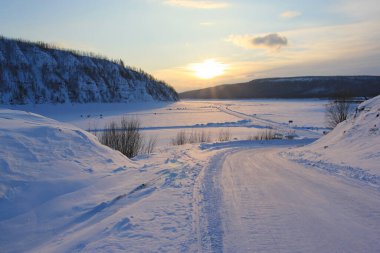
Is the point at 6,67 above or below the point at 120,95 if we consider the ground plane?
above

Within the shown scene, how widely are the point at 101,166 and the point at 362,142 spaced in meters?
9.99

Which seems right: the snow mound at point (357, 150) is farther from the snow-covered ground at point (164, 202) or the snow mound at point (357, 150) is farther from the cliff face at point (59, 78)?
the cliff face at point (59, 78)

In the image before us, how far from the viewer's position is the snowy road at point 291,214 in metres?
4.89

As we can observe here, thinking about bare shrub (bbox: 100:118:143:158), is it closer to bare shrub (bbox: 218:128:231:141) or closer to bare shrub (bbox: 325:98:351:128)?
bare shrub (bbox: 218:128:231:141)

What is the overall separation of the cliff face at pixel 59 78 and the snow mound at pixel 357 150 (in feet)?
240

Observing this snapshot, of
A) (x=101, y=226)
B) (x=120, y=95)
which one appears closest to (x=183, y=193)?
(x=101, y=226)

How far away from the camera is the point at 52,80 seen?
3393 inches

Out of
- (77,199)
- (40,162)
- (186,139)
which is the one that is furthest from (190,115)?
(77,199)

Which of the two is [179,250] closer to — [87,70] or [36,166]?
[36,166]

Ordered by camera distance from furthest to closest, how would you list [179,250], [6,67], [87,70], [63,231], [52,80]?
[87,70]
[52,80]
[6,67]
[63,231]
[179,250]

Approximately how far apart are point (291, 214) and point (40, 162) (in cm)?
562

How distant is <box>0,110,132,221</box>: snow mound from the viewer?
21.1 feet

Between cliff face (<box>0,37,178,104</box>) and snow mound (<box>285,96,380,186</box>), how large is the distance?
7321 centimetres

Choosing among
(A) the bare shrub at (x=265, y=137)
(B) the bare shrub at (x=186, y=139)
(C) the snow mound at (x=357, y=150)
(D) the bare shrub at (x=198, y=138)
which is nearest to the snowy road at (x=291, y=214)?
(C) the snow mound at (x=357, y=150)
